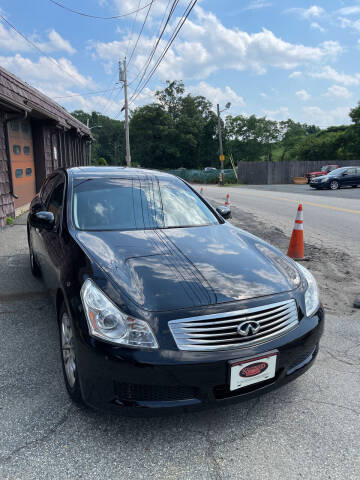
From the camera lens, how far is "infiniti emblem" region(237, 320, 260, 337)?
196 cm

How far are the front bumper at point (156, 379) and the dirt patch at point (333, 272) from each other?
244cm

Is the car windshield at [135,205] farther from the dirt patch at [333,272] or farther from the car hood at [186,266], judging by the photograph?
the dirt patch at [333,272]

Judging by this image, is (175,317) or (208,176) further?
(208,176)

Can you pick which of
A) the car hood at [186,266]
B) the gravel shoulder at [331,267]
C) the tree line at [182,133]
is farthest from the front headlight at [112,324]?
the tree line at [182,133]

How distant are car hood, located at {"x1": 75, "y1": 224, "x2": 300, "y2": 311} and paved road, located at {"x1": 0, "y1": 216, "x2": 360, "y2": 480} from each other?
0.75 m

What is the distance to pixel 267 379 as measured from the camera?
2.04 meters

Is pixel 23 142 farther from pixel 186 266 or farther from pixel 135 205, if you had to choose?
pixel 186 266

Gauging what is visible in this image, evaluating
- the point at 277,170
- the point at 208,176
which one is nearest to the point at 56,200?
the point at 277,170

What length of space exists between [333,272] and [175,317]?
402 cm

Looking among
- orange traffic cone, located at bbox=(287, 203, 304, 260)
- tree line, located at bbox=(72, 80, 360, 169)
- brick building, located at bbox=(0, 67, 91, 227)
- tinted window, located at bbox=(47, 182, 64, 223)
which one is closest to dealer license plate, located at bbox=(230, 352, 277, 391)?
tinted window, located at bbox=(47, 182, 64, 223)

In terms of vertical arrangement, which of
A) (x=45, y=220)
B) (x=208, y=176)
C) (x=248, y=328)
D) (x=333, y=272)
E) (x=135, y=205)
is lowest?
(x=333, y=272)

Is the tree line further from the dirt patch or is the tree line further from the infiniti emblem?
the infiniti emblem

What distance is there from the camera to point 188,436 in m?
2.04

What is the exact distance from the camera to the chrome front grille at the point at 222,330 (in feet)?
6.24
